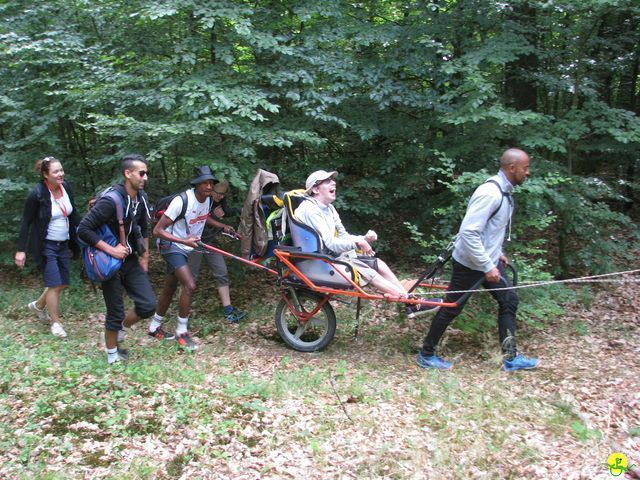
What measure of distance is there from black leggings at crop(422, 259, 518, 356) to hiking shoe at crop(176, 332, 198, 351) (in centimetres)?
280

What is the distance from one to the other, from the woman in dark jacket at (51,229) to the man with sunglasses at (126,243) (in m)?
1.39

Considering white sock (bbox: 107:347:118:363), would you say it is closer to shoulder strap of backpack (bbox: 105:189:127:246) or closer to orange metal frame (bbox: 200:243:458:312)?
shoulder strap of backpack (bbox: 105:189:127:246)

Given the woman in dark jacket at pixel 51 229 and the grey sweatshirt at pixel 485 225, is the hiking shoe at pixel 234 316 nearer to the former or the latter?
the woman in dark jacket at pixel 51 229

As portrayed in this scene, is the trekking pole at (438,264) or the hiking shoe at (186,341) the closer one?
the trekking pole at (438,264)

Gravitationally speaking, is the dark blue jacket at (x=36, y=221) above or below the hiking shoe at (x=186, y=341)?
above

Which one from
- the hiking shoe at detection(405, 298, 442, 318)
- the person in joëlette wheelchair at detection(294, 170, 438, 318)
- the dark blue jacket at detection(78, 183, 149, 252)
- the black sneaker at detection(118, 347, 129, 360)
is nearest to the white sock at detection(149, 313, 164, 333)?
the black sneaker at detection(118, 347, 129, 360)

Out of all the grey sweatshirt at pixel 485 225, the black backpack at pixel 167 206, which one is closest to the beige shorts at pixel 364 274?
the grey sweatshirt at pixel 485 225

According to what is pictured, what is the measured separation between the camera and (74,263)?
30.0ft

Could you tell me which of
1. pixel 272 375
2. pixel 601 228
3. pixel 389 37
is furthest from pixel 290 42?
pixel 601 228

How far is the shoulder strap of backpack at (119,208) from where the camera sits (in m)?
4.89

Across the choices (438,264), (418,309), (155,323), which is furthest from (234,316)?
(438,264)

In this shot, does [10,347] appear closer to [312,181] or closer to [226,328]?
[226,328]

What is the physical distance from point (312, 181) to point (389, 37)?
311 centimetres

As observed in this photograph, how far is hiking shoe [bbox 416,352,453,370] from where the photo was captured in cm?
549
